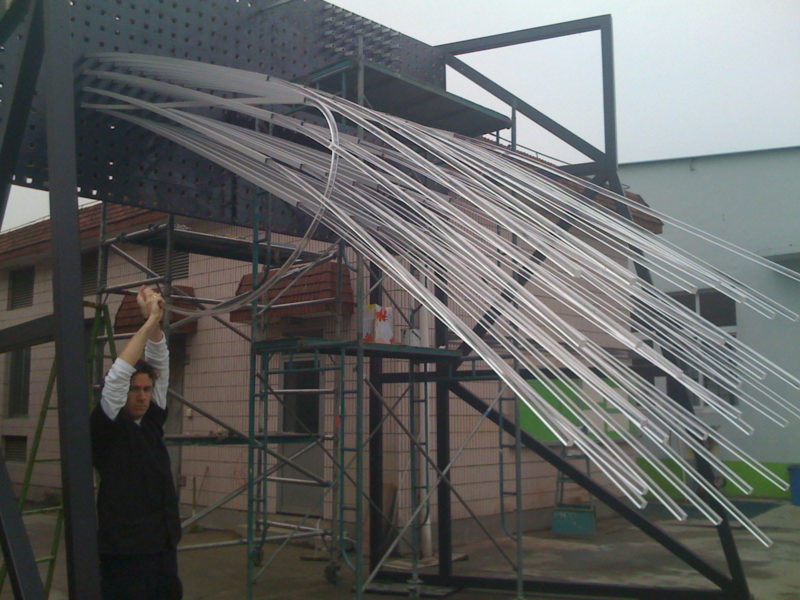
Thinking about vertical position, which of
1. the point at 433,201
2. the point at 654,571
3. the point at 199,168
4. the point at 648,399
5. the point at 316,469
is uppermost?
the point at 199,168

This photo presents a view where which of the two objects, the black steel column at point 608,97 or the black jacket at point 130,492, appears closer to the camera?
the black jacket at point 130,492

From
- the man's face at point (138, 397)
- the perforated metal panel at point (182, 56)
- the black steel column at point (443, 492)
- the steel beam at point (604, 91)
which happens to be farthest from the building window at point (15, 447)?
the man's face at point (138, 397)

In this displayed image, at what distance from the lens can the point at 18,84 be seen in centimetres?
326

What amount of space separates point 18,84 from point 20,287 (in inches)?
505

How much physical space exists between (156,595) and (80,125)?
9.33 feet

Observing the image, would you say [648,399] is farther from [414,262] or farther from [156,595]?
[156,595]

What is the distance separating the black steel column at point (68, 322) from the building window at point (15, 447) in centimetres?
1270

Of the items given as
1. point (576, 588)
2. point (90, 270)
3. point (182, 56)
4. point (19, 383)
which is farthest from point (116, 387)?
point (19, 383)

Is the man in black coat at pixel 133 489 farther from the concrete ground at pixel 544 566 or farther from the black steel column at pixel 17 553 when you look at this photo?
the concrete ground at pixel 544 566

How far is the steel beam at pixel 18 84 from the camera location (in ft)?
10.2

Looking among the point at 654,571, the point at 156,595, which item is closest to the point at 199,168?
the point at 156,595

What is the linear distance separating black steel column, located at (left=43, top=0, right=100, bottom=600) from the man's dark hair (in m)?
0.64

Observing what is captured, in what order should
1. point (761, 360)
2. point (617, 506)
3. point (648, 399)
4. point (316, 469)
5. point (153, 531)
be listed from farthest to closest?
1. point (316, 469)
2. point (617, 506)
3. point (153, 531)
4. point (761, 360)
5. point (648, 399)

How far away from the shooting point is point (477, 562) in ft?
26.1
